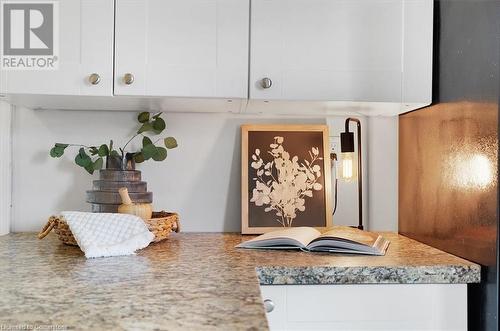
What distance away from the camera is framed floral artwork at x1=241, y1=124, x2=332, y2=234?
6.03ft

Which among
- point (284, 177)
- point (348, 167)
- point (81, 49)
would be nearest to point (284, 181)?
point (284, 177)

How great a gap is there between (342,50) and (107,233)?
35.5 inches

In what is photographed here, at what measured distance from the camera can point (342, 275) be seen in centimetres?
125

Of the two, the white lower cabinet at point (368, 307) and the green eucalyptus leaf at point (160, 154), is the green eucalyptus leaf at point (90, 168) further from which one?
the white lower cabinet at point (368, 307)

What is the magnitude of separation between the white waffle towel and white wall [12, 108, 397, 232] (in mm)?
417

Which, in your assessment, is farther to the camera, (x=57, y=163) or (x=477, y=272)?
(x=57, y=163)

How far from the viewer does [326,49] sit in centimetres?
154

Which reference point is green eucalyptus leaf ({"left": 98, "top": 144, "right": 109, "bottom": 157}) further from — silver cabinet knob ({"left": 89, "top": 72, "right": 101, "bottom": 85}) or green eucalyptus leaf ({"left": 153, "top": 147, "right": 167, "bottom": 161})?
silver cabinet knob ({"left": 89, "top": 72, "right": 101, "bottom": 85})

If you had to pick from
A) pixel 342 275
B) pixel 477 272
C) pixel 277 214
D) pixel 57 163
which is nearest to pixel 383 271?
pixel 342 275

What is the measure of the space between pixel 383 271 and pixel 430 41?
763mm

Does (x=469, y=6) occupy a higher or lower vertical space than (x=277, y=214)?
higher

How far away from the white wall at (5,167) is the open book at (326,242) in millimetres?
905

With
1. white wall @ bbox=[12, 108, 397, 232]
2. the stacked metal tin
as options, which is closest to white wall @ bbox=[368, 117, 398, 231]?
white wall @ bbox=[12, 108, 397, 232]

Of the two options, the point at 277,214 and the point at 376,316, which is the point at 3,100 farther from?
the point at 376,316
